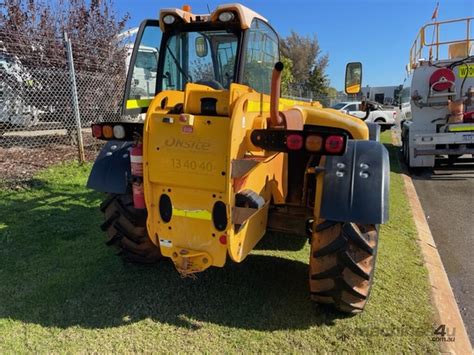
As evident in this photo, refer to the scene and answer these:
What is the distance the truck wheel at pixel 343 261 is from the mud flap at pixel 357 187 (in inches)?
5.4

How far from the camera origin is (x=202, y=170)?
2594 mm

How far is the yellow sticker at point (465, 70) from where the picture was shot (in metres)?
8.77

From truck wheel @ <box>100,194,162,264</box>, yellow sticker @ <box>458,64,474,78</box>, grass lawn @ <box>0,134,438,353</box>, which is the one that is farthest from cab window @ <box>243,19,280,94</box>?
yellow sticker @ <box>458,64,474,78</box>

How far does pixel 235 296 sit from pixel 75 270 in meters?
1.58

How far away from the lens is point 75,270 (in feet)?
12.5

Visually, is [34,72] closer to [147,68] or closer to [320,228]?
[147,68]

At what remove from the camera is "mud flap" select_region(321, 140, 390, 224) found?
272 cm

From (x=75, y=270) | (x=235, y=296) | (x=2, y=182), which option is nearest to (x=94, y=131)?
(x=75, y=270)

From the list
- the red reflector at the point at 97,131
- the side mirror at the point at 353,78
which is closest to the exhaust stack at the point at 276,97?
the red reflector at the point at 97,131

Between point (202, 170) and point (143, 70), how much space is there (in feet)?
6.66

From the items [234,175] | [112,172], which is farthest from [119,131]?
[234,175]

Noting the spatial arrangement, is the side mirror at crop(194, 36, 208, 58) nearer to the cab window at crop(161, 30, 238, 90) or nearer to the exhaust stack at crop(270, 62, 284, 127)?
the cab window at crop(161, 30, 238, 90)

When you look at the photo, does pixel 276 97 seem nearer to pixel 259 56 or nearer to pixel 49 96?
pixel 259 56

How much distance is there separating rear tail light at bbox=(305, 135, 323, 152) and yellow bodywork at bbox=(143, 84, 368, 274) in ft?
1.15
